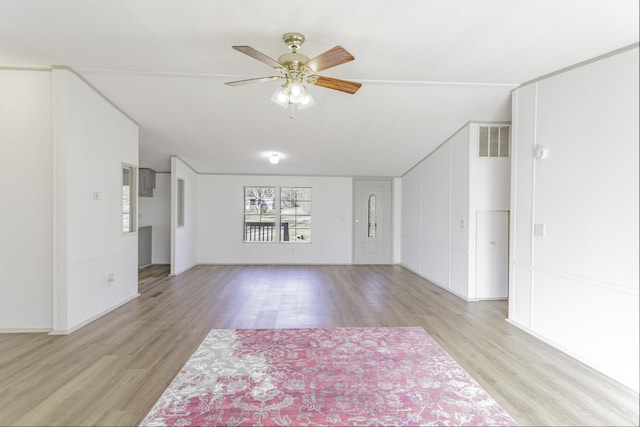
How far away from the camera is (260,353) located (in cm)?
307

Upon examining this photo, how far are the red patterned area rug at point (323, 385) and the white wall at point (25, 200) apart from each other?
6.74 feet

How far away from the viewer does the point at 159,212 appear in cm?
805

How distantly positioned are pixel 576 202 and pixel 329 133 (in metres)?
3.65

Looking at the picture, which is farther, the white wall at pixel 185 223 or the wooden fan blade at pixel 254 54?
the white wall at pixel 185 223

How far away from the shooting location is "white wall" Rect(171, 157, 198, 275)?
6.65 meters

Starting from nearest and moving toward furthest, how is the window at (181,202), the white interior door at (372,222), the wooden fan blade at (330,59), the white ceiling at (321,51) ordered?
the wooden fan blade at (330,59) < the white ceiling at (321,51) < the window at (181,202) < the white interior door at (372,222)

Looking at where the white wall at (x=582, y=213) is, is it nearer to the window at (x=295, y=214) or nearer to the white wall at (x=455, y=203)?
the white wall at (x=455, y=203)

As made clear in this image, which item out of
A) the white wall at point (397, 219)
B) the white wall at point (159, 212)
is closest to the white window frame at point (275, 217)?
the white wall at point (159, 212)

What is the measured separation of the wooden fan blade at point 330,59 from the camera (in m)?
2.39

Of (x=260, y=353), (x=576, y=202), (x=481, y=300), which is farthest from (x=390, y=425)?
(x=481, y=300)

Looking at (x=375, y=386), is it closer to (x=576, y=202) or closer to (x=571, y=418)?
(x=571, y=418)

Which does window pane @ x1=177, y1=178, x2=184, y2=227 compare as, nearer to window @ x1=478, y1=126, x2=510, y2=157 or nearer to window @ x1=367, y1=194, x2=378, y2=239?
window @ x1=367, y1=194, x2=378, y2=239

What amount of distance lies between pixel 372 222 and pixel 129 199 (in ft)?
18.0

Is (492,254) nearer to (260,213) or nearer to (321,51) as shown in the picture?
(321,51)
